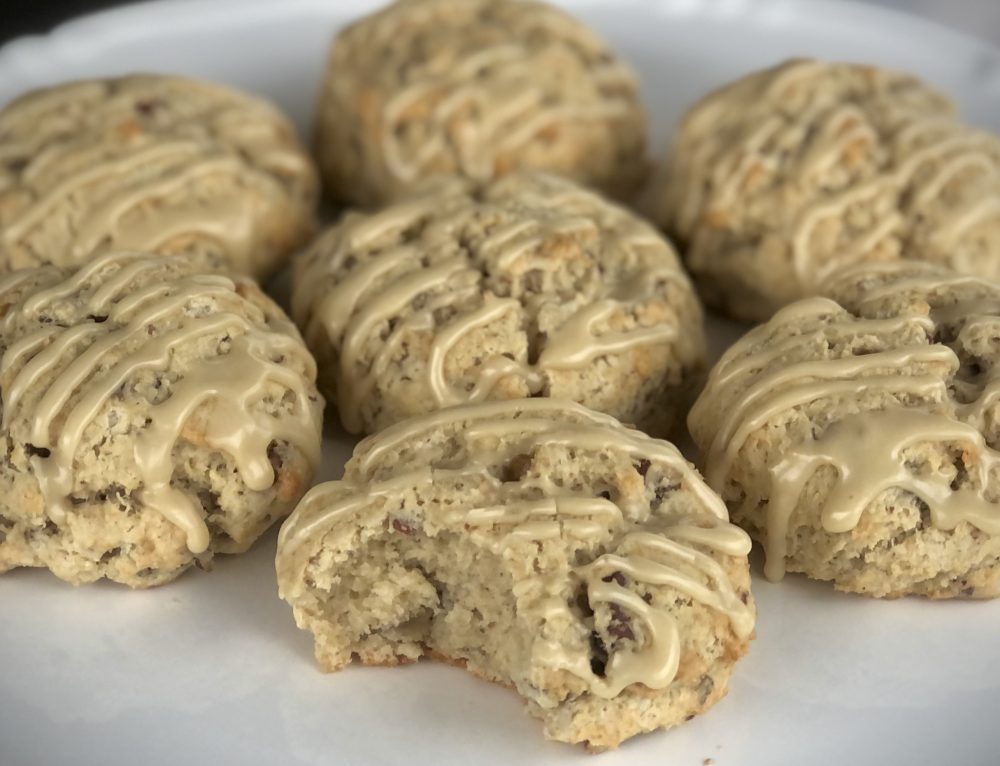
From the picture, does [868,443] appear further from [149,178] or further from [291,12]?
[291,12]

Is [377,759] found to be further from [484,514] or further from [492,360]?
[492,360]

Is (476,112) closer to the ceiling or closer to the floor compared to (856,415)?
closer to the ceiling

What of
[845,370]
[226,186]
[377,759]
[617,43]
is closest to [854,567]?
[845,370]

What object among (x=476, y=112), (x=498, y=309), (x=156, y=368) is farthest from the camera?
(x=476, y=112)

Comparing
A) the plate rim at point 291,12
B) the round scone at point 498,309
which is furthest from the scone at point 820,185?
the plate rim at point 291,12

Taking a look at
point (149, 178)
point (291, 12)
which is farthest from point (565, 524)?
point (291, 12)

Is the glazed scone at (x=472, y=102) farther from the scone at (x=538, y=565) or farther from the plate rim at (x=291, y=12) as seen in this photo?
the scone at (x=538, y=565)
